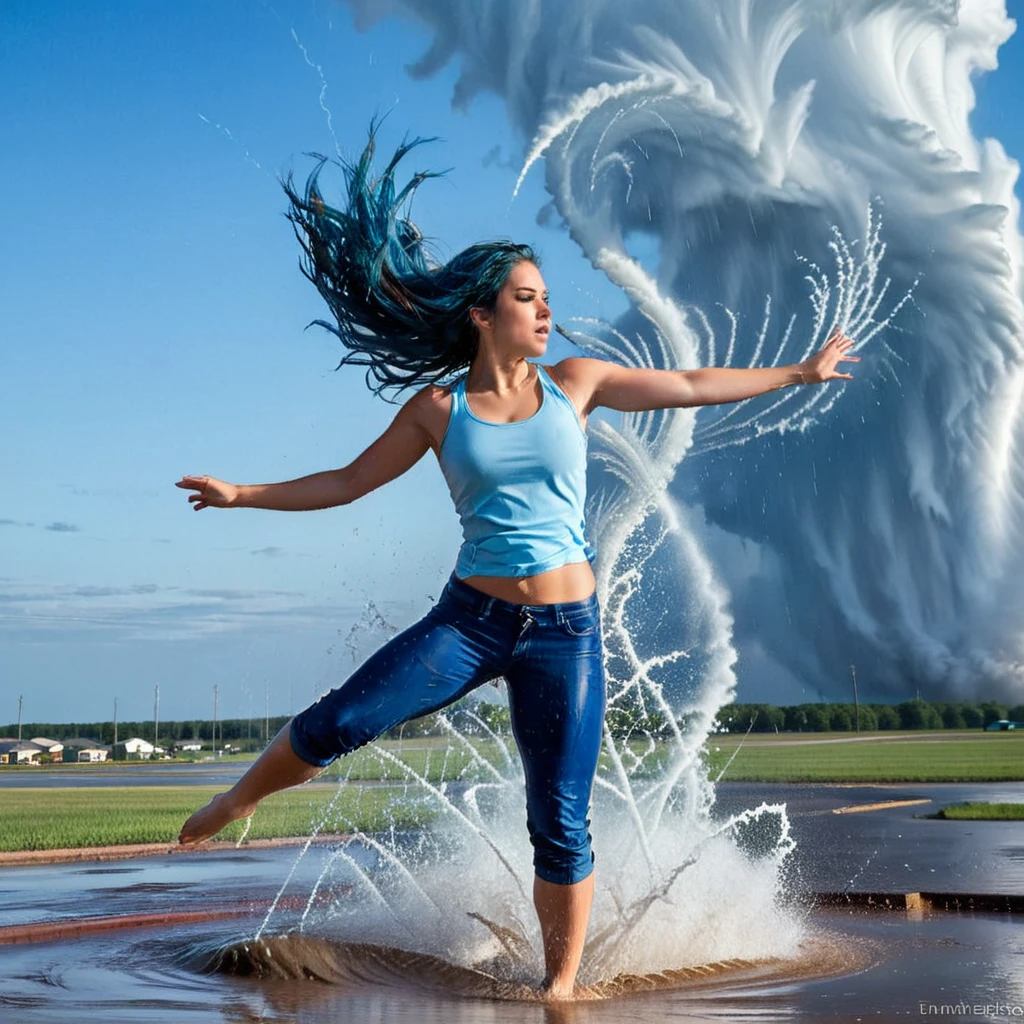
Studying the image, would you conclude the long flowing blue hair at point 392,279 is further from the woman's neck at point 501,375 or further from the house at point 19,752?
the house at point 19,752

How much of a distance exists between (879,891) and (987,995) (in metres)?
2.99

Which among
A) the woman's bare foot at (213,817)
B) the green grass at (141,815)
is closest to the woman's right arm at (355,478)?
the woman's bare foot at (213,817)

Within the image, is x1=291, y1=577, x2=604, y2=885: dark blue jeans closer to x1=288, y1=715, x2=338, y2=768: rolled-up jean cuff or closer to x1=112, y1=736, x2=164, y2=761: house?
x1=288, y1=715, x2=338, y2=768: rolled-up jean cuff

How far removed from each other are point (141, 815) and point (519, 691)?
41.2 ft

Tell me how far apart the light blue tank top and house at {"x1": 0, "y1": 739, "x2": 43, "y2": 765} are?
70.6m

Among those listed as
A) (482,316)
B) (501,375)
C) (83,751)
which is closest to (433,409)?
(501,375)

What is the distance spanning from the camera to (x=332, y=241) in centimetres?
458

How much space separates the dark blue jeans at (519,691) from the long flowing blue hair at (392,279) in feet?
2.83

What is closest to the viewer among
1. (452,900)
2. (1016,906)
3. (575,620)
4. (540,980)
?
(575,620)

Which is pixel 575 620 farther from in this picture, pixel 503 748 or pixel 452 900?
pixel 503 748

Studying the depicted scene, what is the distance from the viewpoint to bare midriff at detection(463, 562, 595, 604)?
403cm

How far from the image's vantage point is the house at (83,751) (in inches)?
3135

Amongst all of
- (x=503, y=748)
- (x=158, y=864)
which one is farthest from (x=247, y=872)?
(x=503, y=748)

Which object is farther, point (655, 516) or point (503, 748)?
point (655, 516)
